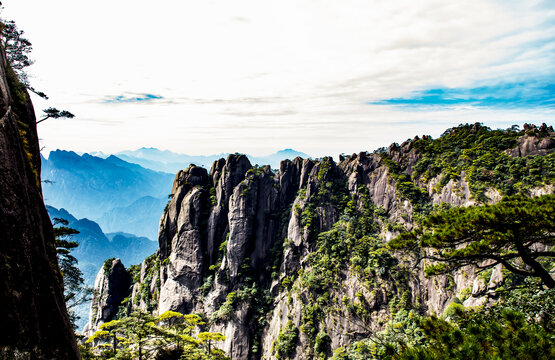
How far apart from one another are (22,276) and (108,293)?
5488 cm

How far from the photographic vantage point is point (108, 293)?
51.2 m

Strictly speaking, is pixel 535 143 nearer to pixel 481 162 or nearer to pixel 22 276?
pixel 481 162

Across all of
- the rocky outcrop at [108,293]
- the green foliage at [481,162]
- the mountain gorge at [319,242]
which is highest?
the green foliage at [481,162]

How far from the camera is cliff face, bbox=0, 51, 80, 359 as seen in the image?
6.65 meters

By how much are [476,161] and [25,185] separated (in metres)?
43.3

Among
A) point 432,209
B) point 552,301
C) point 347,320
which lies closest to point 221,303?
point 347,320

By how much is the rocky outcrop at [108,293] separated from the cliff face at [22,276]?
171 feet

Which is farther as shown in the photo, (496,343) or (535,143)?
(535,143)

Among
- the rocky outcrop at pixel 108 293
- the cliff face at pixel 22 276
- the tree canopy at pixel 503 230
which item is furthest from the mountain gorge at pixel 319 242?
the cliff face at pixel 22 276

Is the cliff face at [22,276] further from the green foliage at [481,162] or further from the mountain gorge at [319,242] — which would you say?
the green foliage at [481,162]

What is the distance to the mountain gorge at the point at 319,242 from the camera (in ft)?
105

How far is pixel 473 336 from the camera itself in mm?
6996

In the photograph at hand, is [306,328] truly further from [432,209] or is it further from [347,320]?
[432,209]

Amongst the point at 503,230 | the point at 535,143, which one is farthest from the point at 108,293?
the point at 535,143
